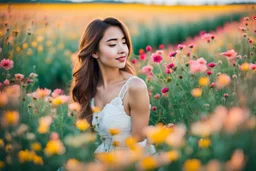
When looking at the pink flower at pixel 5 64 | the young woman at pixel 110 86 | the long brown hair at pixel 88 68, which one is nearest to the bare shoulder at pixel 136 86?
the young woman at pixel 110 86

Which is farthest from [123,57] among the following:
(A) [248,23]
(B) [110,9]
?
(B) [110,9]

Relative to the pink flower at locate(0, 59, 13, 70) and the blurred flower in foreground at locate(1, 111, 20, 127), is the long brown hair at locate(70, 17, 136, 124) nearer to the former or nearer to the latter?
the pink flower at locate(0, 59, 13, 70)

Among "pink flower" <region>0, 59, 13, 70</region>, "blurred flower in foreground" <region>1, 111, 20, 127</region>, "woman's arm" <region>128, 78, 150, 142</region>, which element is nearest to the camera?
"blurred flower in foreground" <region>1, 111, 20, 127</region>

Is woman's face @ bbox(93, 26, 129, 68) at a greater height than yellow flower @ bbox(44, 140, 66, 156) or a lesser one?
greater

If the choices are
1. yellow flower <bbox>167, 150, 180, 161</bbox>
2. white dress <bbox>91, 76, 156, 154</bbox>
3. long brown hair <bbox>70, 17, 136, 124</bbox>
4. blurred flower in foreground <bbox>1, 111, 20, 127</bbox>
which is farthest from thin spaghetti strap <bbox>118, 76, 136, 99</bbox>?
yellow flower <bbox>167, 150, 180, 161</bbox>

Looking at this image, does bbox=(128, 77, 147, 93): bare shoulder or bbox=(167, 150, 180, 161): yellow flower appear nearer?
bbox=(167, 150, 180, 161): yellow flower

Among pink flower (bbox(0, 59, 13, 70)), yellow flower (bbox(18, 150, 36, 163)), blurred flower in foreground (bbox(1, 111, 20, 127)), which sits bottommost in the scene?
yellow flower (bbox(18, 150, 36, 163))

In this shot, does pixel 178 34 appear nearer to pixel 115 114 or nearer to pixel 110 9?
pixel 110 9

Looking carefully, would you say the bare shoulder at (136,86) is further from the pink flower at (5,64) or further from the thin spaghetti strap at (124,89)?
the pink flower at (5,64)

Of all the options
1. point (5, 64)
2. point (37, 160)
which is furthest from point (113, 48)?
point (37, 160)

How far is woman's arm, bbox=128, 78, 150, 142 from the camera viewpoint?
2125 millimetres

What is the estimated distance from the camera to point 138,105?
213cm

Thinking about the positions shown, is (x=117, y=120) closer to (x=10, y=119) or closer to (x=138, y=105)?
(x=138, y=105)

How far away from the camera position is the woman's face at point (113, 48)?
2189mm
